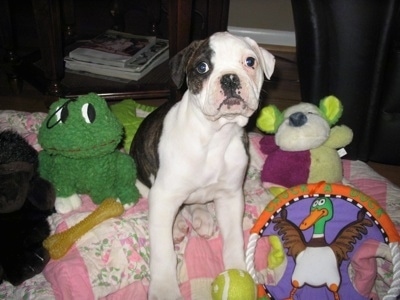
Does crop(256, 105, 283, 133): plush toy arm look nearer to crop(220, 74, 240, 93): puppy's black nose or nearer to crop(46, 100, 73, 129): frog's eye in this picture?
crop(220, 74, 240, 93): puppy's black nose

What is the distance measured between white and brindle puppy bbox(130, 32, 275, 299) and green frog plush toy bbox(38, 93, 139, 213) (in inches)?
5.9

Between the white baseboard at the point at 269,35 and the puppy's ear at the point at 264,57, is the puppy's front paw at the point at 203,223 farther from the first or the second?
the white baseboard at the point at 269,35

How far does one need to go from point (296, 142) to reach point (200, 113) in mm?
441

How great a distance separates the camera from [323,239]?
1.32m

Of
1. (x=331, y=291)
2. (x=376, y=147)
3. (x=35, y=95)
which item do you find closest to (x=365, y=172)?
(x=376, y=147)

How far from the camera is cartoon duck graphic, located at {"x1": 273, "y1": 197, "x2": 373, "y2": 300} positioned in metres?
1.28

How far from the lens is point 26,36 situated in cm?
346

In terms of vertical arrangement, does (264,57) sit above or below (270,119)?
above

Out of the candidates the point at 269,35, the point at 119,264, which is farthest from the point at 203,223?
the point at 269,35

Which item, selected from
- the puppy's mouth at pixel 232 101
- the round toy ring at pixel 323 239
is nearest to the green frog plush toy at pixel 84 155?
the puppy's mouth at pixel 232 101

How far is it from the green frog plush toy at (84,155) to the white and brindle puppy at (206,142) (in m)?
0.15

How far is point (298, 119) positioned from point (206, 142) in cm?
42

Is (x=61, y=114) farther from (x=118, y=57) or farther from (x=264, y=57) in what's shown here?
(x=118, y=57)

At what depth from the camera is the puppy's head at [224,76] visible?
3.80 ft
